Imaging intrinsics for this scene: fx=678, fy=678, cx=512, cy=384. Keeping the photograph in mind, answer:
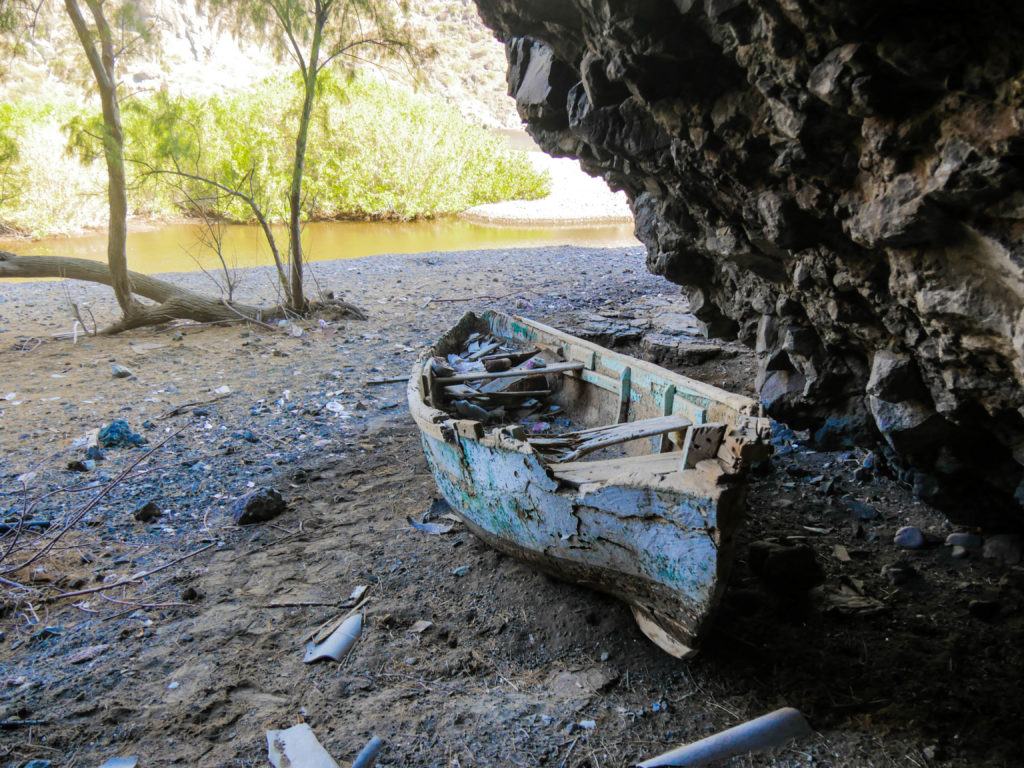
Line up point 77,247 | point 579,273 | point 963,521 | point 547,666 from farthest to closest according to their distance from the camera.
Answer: point 77,247
point 579,273
point 963,521
point 547,666

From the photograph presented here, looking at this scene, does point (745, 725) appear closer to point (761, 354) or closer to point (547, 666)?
point (547, 666)

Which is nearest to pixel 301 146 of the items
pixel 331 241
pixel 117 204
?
pixel 117 204

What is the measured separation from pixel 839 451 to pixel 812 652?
2416mm

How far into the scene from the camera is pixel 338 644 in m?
3.49

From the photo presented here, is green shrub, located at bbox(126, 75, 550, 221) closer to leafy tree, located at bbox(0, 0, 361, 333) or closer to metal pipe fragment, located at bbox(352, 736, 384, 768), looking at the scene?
leafy tree, located at bbox(0, 0, 361, 333)

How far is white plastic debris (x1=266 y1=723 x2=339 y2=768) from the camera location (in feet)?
8.87

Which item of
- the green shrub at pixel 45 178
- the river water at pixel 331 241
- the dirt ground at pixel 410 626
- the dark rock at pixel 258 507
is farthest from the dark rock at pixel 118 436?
the green shrub at pixel 45 178

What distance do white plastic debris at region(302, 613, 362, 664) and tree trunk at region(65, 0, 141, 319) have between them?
7189 mm

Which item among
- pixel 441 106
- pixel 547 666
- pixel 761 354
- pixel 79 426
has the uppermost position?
pixel 441 106

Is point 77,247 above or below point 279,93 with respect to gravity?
below

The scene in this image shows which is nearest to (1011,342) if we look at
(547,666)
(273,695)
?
(547,666)

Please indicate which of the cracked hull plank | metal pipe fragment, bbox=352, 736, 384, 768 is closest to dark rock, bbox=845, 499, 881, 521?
the cracked hull plank

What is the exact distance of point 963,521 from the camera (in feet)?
14.2

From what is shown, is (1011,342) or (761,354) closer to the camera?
(1011,342)
